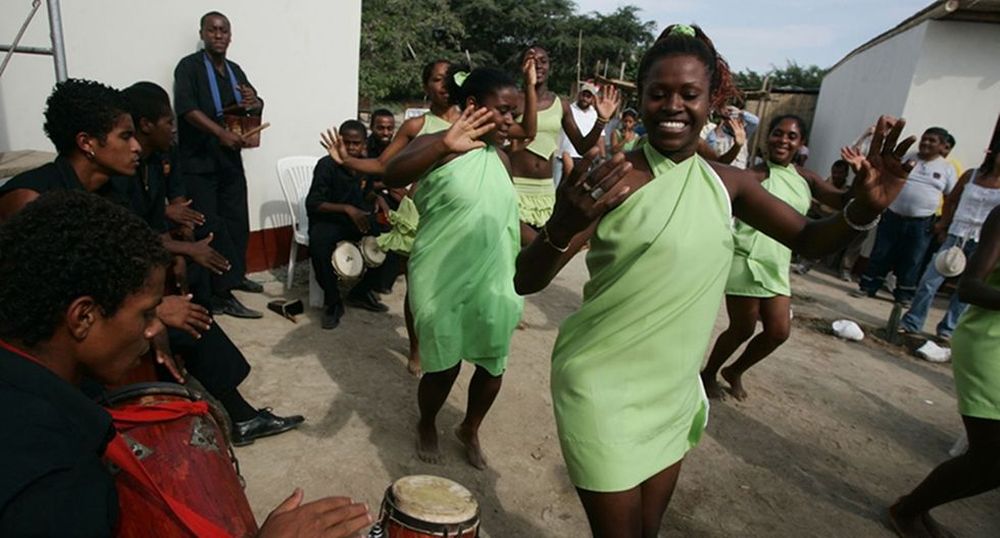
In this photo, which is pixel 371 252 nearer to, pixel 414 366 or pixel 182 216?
pixel 414 366

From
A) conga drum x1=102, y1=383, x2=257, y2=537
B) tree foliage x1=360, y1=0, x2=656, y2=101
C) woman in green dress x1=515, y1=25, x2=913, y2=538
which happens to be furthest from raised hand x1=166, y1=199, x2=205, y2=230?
tree foliage x1=360, y1=0, x2=656, y2=101

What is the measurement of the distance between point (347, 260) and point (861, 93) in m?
9.53

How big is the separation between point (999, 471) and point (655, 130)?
2.32m

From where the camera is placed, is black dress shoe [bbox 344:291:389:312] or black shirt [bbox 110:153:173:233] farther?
black dress shoe [bbox 344:291:389:312]

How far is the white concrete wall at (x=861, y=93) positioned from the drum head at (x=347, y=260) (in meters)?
7.43

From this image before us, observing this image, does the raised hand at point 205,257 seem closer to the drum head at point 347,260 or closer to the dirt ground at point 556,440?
the dirt ground at point 556,440

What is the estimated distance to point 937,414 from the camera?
4645 millimetres

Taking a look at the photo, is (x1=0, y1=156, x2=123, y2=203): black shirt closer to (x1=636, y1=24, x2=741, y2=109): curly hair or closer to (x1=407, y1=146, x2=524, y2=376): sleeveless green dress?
(x1=407, y1=146, x2=524, y2=376): sleeveless green dress

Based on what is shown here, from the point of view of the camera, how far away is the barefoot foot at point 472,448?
3260 mm

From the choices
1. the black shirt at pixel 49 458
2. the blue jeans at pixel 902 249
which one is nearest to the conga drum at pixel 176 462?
the black shirt at pixel 49 458

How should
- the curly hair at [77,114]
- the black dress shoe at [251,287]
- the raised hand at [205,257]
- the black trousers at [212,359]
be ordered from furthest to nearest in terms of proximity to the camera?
the black dress shoe at [251,287]
the raised hand at [205,257]
the black trousers at [212,359]
the curly hair at [77,114]

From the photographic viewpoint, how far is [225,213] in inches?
197

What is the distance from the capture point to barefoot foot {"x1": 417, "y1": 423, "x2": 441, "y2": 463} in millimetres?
3268

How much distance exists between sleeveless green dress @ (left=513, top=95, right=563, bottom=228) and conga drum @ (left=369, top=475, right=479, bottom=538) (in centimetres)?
317
